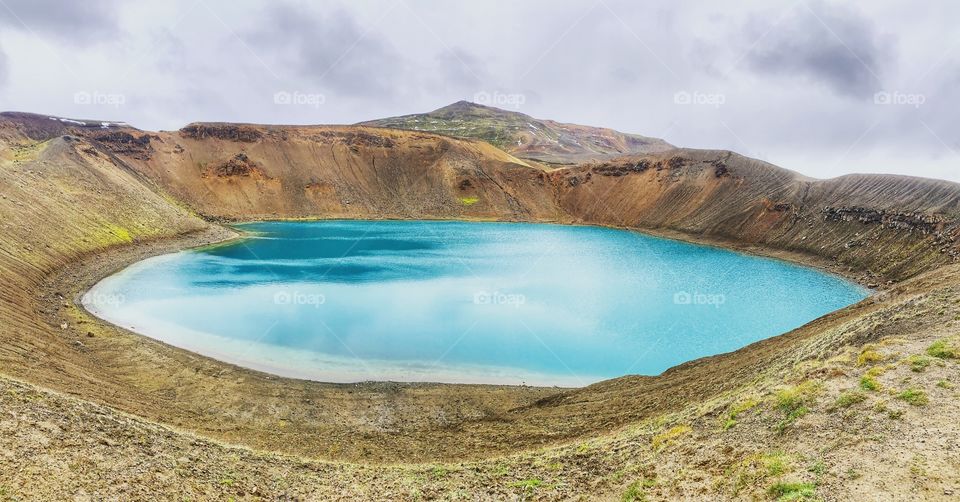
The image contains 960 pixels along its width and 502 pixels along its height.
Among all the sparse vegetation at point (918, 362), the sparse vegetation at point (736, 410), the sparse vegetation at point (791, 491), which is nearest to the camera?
the sparse vegetation at point (791, 491)

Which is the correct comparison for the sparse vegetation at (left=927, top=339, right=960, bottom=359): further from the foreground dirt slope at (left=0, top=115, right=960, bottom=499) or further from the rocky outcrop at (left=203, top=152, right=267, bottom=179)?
the rocky outcrop at (left=203, top=152, right=267, bottom=179)

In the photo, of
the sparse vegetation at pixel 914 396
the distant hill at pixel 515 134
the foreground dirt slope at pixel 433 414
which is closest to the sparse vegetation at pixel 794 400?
the foreground dirt slope at pixel 433 414

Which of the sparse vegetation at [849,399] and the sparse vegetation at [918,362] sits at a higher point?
the sparse vegetation at [918,362]

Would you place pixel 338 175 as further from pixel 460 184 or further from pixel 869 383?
pixel 869 383

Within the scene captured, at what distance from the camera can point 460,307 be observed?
100 ft

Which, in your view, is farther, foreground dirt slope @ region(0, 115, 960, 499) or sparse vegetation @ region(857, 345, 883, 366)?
sparse vegetation @ region(857, 345, 883, 366)

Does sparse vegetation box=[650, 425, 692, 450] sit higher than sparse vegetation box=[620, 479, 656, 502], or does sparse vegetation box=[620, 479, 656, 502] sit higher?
sparse vegetation box=[650, 425, 692, 450]

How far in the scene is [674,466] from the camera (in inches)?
374

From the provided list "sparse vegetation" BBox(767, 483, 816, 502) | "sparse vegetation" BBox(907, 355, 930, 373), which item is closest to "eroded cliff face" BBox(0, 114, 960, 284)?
"sparse vegetation" BBox(907, 355, 930, 373)

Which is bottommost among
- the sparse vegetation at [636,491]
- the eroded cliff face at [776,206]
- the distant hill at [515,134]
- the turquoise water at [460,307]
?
the sparse vegetation at [636,491]

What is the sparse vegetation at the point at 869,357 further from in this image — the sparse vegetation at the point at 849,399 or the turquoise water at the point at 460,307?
the turquoise water at the point at 460,307

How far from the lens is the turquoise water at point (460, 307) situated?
22.1 m

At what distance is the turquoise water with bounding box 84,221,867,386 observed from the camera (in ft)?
72.6

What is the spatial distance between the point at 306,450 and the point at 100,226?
43.1m
